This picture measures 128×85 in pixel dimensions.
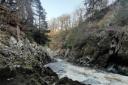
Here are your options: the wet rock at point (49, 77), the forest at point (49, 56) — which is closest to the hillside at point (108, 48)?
the forest at point (49, 56)

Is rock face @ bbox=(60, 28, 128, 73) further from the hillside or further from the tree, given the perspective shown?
the tree

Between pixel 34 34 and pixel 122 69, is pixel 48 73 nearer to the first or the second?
pixel 122 69

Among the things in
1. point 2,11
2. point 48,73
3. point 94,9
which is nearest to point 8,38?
point 2,11

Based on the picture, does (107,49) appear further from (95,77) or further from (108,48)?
(95,77)

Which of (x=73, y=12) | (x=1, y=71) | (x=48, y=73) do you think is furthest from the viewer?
(x=73, y=12)

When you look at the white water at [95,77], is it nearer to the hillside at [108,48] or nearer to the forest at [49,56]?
the forest at [49,56]

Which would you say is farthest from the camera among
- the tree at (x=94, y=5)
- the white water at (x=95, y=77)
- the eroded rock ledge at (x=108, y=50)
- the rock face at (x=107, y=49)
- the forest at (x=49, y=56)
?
the tree at (x=94, y=5)

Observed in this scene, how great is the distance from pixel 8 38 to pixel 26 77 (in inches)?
315

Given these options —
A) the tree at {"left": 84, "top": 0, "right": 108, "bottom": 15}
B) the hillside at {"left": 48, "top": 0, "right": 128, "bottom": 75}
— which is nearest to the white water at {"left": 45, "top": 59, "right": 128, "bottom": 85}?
the hillside at {"left": 48, "top": 0, "right": 128, "bottom": 75}

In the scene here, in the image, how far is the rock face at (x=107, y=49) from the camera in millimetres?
26016

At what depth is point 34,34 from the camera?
35500 mm

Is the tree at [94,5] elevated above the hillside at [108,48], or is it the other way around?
the tree at [94,5]

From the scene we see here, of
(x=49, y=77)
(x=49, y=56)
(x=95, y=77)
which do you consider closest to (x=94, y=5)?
(x=49, y=56)

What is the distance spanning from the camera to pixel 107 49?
29.0 meters
